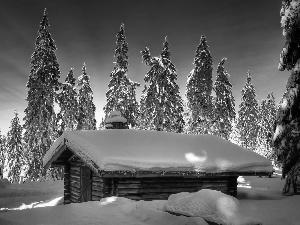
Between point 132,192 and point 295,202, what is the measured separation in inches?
241

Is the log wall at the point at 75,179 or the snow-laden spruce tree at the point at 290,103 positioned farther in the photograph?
the log wall at the point at 75,179

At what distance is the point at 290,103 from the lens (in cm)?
1127

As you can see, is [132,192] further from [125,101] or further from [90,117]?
[90,117]

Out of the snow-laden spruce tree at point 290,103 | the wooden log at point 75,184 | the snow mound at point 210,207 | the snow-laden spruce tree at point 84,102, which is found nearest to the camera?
the snow mound at point 210,207

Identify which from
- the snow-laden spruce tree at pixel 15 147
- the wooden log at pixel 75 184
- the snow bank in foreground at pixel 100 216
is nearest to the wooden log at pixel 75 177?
the wooden log at pixel 75 184

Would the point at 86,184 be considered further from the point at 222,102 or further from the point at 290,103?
the point at 222,102

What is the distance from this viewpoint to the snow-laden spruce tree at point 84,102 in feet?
127

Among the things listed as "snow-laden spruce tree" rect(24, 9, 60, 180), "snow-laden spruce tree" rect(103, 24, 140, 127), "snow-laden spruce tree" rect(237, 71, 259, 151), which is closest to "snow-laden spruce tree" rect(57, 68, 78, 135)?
"snow-laden spruce tree" rect(24, 9, 60, 180)

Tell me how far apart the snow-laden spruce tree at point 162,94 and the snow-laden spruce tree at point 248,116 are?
23542 millimetres

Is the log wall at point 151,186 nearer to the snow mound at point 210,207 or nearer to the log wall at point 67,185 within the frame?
the log wall at point 67,185

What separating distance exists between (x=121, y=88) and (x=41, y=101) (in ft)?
28.2

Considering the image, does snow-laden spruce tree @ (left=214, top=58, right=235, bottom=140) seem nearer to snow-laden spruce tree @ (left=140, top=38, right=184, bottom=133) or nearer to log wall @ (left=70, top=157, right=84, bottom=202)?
snow-laden spruce tree @ (left=140, top=38, right=184, bottom=133)

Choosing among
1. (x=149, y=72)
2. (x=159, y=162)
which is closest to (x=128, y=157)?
(x=159, y=162)

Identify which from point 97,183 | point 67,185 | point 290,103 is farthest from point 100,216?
point 67,185
